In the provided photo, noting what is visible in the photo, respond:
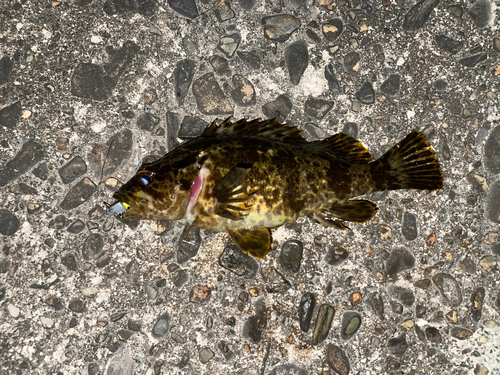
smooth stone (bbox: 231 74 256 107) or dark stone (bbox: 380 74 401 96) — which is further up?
dark stone (bbox: 380 74 401 96)

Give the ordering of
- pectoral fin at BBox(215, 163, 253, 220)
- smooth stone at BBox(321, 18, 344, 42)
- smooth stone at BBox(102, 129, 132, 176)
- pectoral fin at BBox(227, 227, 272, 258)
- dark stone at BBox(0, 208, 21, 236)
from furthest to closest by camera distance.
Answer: smooth stone at BBox(321, 18, 344, 42)
smooth stone at BBox(102, 129, 132, 176)
dark stone at BBox(0, 208, 21, 236)
pectoral fin at BBox(227, 227, 272, 258)
pectoral fin at BBox(215, 163, 253, 220)

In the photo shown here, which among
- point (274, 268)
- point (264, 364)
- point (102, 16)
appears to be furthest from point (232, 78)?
point (264, 364)

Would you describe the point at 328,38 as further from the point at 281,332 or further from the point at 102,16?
the point at 281,332

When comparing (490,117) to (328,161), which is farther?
(490,117)

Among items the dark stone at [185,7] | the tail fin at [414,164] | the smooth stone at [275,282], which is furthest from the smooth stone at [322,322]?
the dark stone at [185,7]

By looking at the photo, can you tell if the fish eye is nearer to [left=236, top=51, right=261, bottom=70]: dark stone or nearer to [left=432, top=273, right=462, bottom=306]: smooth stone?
[left=236, top=51, right=261, bottom=70]: dark stone

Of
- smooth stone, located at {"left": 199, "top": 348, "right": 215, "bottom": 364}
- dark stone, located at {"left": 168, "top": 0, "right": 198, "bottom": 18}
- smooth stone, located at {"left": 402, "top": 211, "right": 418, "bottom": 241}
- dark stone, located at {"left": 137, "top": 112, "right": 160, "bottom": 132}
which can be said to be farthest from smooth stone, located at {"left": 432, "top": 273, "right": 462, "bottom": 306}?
dark stone, located at {"left": 168, "top": 0, "right": 198, "bottom": 18}

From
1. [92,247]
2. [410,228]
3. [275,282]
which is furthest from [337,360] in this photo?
[92,247]
